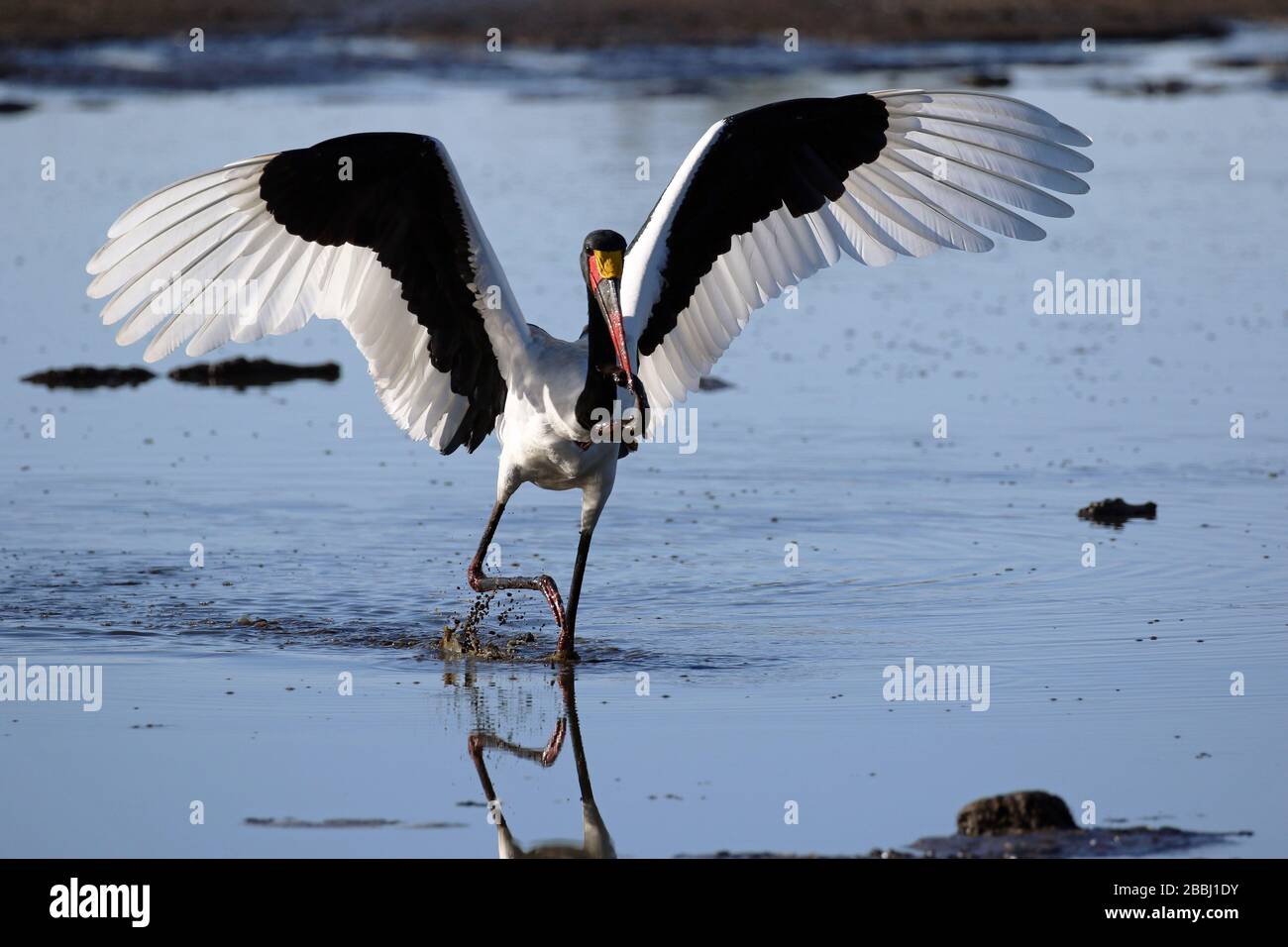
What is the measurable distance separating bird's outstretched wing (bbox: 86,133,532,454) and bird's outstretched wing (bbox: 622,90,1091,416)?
762mm

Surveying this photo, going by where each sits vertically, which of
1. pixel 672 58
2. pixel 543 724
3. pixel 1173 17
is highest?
pixel 1173 17

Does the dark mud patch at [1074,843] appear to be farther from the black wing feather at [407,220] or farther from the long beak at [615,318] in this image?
the black wing feather at [407,220]

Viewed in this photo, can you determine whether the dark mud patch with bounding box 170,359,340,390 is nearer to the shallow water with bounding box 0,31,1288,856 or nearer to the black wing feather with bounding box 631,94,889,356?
the shallow water with bounding box 0,31,1288,856

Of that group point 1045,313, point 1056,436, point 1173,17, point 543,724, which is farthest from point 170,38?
point 543,724

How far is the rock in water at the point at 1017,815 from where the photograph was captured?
259 inches

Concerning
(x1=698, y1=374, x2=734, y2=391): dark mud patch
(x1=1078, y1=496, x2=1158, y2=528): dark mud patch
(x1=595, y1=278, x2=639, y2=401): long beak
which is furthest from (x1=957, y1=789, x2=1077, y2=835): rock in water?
(x1=698, y1=374, x2=734, y2=391): dark mud patch

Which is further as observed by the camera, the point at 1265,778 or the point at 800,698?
the point at 800,698

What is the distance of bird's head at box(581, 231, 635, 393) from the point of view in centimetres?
851

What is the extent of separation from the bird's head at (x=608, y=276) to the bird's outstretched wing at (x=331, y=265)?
1.17 ft

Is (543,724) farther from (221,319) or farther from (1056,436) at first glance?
(1056,436)

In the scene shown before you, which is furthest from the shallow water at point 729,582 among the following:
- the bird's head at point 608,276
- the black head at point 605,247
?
the black head at point 605,247
